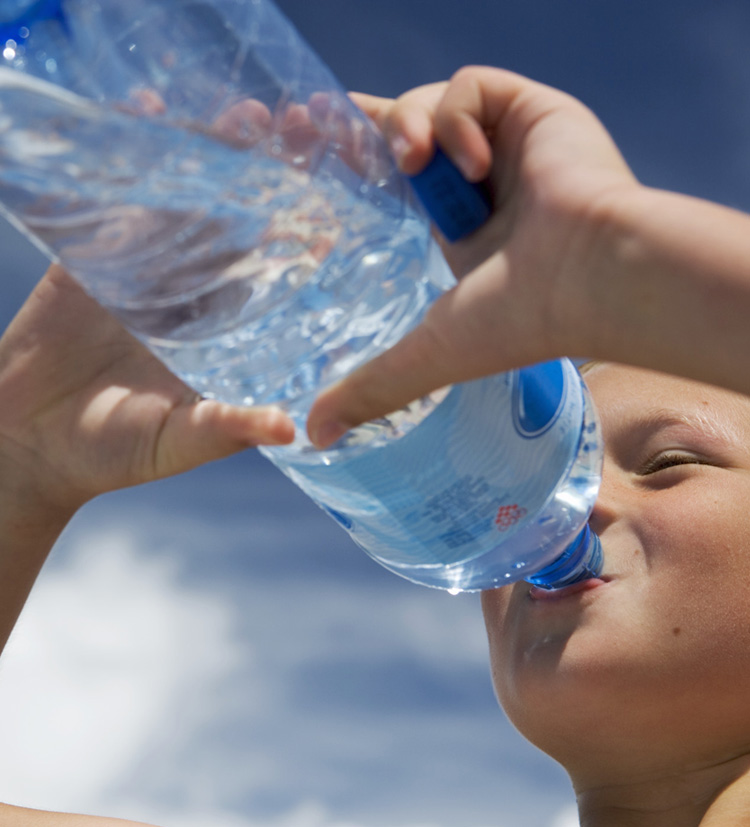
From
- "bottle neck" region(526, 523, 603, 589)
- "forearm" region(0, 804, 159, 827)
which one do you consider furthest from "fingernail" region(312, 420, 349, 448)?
"forearm" region(0, 804, 159, 827)

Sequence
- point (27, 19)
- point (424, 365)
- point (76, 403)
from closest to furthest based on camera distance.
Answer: point (424, 365)
point (27, 19)
point (76, 403)

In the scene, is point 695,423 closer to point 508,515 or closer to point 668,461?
point 668,461

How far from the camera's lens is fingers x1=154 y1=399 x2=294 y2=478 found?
0.98 metres

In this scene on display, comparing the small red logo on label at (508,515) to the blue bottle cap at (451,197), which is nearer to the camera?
the blue bottle cap at (451,197)

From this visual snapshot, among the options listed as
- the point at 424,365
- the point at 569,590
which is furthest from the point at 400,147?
the point at 569,590

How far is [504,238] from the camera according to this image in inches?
38.0

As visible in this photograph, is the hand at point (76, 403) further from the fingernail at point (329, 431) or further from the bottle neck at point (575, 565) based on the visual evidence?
the bottle neck at point (575, 565)

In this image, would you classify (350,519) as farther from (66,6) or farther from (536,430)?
(66,6)

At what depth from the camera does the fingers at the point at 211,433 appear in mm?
981

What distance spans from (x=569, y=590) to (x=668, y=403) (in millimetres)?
492

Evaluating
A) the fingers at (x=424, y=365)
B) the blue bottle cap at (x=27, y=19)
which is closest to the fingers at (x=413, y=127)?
the fingers at (x=424, y=365)

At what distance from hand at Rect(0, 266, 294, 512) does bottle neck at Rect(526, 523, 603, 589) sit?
0.79m

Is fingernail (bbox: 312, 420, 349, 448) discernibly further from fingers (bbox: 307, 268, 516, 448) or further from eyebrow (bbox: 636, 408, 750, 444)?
eyebrow (bbox: 636, 408, 750, 444)

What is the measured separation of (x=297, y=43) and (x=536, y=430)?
65cm
